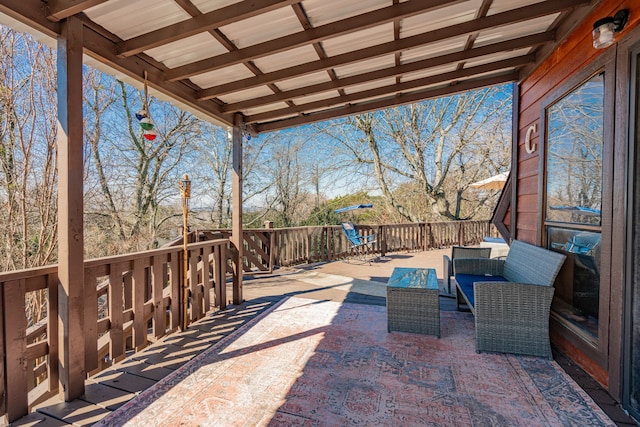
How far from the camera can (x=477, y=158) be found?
38.5 ft

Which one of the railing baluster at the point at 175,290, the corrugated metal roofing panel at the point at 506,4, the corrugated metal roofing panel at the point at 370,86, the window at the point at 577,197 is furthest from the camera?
the corrugated metal roofing panel at the point at 370,86

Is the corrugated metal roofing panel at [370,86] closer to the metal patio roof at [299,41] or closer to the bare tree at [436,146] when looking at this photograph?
the metal patio roof at [299,41]

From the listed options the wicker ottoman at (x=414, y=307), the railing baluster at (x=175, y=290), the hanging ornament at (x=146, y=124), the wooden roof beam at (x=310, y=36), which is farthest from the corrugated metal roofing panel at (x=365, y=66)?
the railing baluster at (x=175, y=290)

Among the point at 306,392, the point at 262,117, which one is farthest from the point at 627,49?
the point at 262,117

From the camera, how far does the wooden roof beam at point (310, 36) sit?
2117 mm

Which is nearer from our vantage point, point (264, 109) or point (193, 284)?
point (193, 284)

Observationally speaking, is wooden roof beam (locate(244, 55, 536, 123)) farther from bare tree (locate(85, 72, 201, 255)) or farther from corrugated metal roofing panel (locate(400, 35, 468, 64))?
bare tree (locate(85, 72, 201, 255))

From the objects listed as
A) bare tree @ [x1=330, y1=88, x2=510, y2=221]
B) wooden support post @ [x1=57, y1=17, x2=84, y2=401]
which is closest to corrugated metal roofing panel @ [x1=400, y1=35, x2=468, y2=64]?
wooden support post @ [x1=57, y1=17, x2=84, y2=401]

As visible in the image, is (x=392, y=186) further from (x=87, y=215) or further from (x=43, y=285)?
(x=43, y=285)

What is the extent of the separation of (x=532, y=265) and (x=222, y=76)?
363cm

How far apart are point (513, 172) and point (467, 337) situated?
2312 mm

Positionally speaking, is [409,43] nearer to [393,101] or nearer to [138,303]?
[393,101]

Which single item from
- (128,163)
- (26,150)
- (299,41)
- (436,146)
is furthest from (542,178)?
(128,163)

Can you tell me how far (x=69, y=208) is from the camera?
1.92 meters
